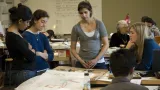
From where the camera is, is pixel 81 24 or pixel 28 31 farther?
pixel 81 24

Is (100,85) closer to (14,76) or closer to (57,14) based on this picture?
(14,76)

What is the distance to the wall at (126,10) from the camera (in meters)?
7.37

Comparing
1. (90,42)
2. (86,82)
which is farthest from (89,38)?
(86,82)

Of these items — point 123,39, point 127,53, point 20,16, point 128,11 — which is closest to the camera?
point 127,53

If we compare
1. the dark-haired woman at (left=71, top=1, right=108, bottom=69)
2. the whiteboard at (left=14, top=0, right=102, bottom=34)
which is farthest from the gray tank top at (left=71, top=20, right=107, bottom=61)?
the whiteboard at (left=14, top=0, right=102, bottom=34)

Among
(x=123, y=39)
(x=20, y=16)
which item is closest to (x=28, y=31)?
(x=20, y=16)

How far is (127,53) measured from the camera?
6.16 feet

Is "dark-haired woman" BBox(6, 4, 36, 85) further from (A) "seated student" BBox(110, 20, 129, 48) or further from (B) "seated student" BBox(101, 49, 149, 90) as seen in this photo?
(A) "seated student" BBox(110, 20, 129, 48)

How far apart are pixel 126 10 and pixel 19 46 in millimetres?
5656

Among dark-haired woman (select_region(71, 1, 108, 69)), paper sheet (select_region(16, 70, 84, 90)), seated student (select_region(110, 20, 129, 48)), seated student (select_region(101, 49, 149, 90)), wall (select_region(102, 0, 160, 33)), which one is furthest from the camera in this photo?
wall (select_region(102, 0, 160, 33))

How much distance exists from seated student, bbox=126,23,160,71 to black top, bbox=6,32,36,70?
1070 millimetres

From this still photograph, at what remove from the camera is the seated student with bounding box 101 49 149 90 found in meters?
1.70

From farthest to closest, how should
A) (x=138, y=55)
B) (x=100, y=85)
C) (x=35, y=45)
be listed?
1. (x=138, y=55)
2. (x=35, y=45)
3. (x=100, y=85)

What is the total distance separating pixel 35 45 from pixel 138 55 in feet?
3.46
